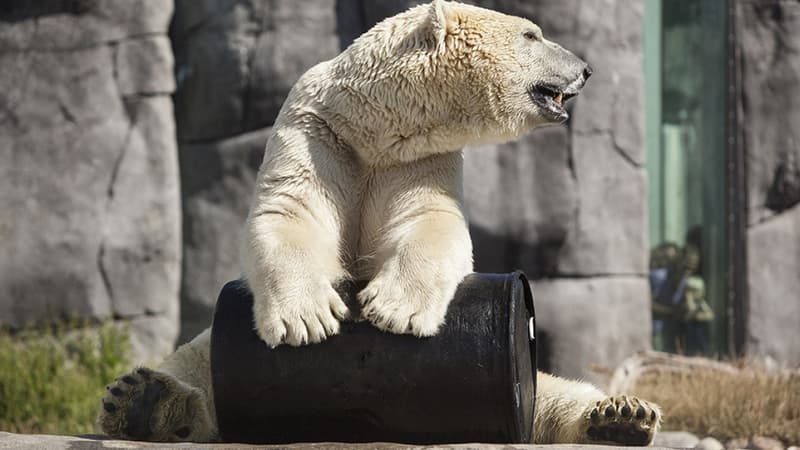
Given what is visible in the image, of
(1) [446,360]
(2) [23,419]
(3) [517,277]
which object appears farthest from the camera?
(2) [23,419]

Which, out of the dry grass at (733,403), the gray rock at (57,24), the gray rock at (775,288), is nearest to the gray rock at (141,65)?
the gray rock at (57,24)

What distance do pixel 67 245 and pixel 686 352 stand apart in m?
4.56

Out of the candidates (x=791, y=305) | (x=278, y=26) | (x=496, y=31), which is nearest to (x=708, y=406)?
(x=791, y=305)

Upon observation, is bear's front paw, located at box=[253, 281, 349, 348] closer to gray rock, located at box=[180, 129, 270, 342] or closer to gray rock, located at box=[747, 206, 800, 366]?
gray rock, located at box=[180, 129, 270, 342]

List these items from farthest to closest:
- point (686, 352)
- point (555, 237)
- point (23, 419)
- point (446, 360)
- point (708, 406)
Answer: point (686, 352) → point (555, 237) → point (23, 419) → point (708, 406) → point (446, 360)

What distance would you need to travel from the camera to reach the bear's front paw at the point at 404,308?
2357 millimetres

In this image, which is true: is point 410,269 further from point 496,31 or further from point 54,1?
point 54,1

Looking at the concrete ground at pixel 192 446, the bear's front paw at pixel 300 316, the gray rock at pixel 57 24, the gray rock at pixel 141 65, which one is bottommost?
the concrete ground at pixel 192 446

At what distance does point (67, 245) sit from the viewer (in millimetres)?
7004

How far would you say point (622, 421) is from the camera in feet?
8.54

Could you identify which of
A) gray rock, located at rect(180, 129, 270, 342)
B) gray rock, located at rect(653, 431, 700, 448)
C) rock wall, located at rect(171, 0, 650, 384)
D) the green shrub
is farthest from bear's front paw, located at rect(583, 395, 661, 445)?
gray rock, located at rect(180, 129, 270, 342)

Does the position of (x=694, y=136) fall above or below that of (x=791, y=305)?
above

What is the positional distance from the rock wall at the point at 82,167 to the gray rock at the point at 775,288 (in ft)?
13.9

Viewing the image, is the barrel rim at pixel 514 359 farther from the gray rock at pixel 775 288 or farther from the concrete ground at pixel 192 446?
the gray rock at pixel 775 288
